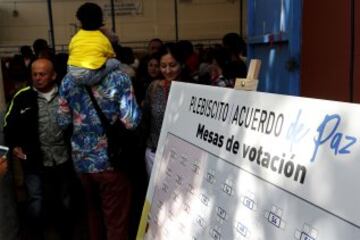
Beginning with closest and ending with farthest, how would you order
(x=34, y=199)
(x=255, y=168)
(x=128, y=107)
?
(x=255, y=168), (x=128, y=107), (x=34, y=199)

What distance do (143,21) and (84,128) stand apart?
11650 mm

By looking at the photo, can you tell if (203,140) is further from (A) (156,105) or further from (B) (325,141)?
(A) (156,105)

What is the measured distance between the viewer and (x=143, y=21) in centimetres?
1420

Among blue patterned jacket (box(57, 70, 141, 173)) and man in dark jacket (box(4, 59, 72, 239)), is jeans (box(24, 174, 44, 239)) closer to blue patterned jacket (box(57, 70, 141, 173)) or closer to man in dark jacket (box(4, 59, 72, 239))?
man in dark jacket (box(4, 59, 72, 239))

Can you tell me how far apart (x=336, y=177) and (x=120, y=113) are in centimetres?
206

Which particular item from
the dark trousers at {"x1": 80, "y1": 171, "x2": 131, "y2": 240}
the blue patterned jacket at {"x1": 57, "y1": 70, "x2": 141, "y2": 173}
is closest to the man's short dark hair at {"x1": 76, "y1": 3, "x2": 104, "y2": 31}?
the blue patterned jacket at {"x1": 57, "y1": 70, "x2": 141, "y2": 173}

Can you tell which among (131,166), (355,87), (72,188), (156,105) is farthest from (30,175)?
(355,87)

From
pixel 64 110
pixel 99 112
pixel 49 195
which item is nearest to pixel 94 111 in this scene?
pixel 99 112

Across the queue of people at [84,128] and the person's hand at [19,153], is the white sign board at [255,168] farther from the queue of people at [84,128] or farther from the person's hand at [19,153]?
the person's hand at [19,153]

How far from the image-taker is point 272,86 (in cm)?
272

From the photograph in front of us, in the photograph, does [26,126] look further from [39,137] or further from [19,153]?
[19,153]

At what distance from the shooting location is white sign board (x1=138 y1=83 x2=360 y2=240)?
1.02 metres

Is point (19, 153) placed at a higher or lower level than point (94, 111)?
lower

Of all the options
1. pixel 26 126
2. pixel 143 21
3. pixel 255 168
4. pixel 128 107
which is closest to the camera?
pixel 255 168
